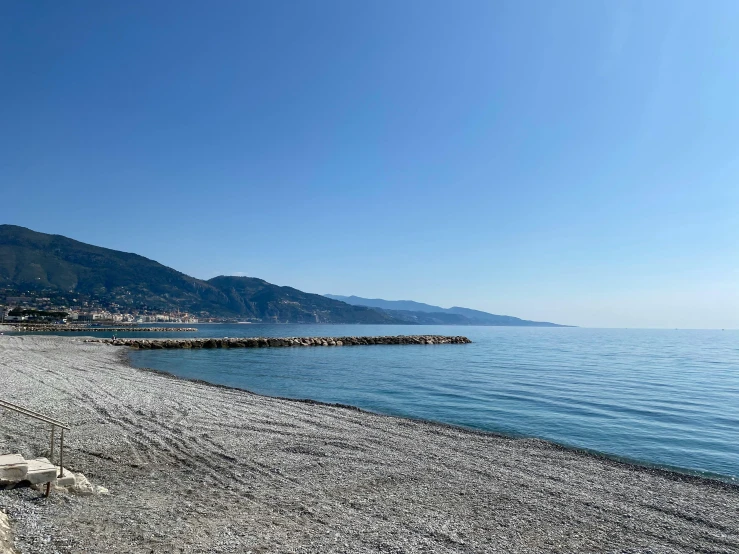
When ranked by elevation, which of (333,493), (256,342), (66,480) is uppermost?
(66,480)

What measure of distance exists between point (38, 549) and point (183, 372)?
101 ft

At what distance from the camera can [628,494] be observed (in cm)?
1135

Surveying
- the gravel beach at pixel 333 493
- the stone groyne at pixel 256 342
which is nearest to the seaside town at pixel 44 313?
the stone groyne at pixel 256 342

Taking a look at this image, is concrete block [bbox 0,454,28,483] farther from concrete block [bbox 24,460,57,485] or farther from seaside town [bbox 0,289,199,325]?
seaside town [bbox 0,289,199,325]

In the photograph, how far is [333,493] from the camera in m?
10.1

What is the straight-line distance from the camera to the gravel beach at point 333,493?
7.67 m

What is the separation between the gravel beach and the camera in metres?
7.67

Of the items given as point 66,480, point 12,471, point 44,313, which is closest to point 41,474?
point 12,471

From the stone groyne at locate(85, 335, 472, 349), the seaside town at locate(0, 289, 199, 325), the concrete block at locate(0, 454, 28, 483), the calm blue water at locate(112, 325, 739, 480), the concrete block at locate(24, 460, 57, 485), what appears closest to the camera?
the concrete block at locate(0, 454, 28, 483)

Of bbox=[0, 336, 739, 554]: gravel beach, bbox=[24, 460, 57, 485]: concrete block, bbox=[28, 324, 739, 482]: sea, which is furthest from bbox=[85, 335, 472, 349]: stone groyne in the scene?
bbox=[24, 460, 57, 485]: concrete block

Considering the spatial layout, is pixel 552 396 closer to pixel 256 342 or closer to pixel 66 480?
pixel 66 480

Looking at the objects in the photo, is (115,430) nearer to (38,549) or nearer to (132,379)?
(38,549)

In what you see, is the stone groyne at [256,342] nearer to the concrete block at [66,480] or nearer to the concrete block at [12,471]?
the concrete block at [66,480]

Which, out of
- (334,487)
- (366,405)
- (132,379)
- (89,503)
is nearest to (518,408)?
(366,405)
